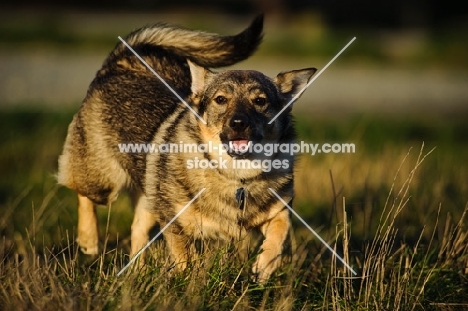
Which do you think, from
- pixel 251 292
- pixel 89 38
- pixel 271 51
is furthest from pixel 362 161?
pixel 89 38

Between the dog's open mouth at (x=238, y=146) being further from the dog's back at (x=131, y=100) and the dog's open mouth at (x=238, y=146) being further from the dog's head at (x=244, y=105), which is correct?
the dog's back at (x=131, y=100)

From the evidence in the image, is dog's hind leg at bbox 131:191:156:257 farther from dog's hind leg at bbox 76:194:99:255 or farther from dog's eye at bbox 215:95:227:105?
dog's eye at bbox 215:95:227:105

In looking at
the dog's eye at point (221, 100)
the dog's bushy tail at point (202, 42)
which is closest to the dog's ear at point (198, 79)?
the dog's eye at point (221, 100)

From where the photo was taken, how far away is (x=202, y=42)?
6.06 metres

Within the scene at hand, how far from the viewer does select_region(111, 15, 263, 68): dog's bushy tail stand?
582 centimetres

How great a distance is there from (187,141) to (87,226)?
1387 mm

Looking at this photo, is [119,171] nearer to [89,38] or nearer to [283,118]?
[283,118]

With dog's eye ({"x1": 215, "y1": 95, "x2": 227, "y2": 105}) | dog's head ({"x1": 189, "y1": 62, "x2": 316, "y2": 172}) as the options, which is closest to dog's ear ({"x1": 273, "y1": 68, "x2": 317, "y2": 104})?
dog's head ({"x1": 189, "y1": 62, "x2": 316, "y2": 172})

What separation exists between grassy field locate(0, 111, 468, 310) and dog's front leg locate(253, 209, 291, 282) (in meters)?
0.08

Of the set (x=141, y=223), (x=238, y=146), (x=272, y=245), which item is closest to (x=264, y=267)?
(x=272, y=245)

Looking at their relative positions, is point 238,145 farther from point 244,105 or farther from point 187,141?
point 187,141

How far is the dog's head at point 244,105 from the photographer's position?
4.83 meters

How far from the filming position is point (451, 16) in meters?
33.2

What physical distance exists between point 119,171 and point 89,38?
61.5 feet
